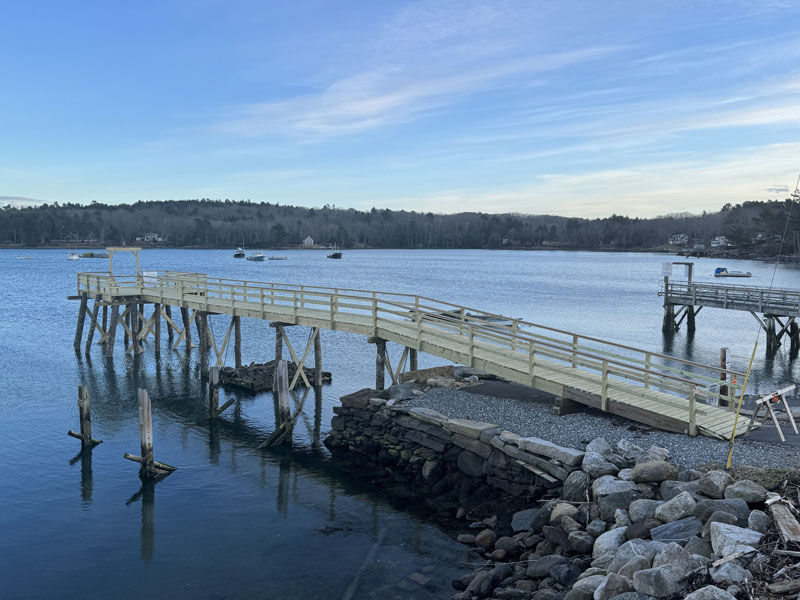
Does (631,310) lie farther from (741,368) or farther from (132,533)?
(132,533)

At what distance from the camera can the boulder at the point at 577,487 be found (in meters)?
12.3

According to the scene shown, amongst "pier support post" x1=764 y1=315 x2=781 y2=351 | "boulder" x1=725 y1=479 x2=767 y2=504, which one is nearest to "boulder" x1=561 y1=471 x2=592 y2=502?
"boulder" x1=725 y1=479 x2=767 y2=504

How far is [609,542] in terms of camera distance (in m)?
10.5

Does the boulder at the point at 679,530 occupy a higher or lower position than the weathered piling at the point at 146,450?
higher

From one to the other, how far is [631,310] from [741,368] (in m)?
27.8

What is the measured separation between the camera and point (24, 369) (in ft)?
97.7

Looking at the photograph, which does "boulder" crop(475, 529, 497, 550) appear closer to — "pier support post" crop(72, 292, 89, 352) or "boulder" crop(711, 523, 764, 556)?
"boulder" crop(711, 523, 764, 556)

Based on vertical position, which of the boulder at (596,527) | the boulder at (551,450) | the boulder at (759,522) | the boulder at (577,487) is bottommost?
the boulder at (596,527)

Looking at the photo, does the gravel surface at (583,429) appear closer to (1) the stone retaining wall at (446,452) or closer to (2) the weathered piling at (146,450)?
(1) the stone retaining wall at (446,452)

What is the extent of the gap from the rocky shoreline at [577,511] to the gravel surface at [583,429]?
53cm

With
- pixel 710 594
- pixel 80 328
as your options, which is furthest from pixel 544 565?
pixel 80 328

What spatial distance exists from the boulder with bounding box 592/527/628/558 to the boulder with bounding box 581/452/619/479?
5.75ft

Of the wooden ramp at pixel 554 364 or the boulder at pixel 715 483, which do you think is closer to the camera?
the boulder at pixel 715 483

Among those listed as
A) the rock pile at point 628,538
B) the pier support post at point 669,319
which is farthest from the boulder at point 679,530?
the pier support post at point 669,319
